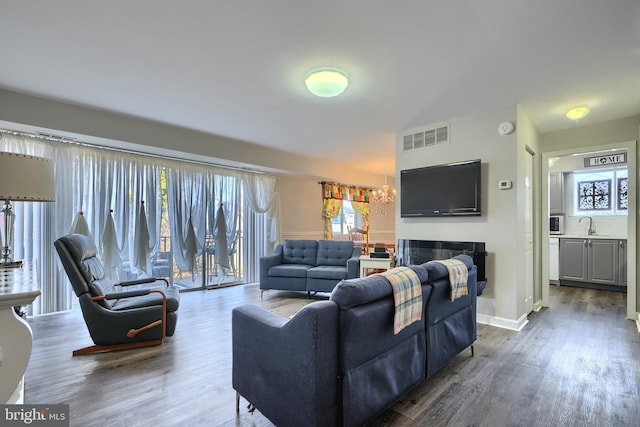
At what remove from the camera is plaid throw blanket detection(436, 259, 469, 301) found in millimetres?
2295

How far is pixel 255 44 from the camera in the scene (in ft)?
7.36

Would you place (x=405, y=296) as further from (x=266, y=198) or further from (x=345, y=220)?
(x=345, y=220)

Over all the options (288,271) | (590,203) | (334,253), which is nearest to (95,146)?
(288,271)

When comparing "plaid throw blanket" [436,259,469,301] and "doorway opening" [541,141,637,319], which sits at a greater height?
"doorway opening" [541,141,637,319]

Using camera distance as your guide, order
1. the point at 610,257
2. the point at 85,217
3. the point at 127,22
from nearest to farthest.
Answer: the point at 127,22 < the point at 85,217 < the point at 610,257

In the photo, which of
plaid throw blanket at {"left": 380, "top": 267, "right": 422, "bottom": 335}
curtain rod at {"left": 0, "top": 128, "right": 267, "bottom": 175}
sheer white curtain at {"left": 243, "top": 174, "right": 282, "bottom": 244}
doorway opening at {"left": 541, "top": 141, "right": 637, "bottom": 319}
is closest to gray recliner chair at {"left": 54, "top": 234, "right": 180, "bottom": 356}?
curtain rod at {"left": 0, "top": 128, "right": 267, "bottom": 175}

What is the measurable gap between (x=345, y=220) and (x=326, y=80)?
5.54m

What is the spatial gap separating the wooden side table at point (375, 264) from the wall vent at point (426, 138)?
1.63m

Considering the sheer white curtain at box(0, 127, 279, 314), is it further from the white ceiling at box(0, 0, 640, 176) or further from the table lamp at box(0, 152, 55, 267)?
the table lamp at box(0, 152, 55, 267)

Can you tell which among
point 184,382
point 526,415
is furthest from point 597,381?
point 184,382

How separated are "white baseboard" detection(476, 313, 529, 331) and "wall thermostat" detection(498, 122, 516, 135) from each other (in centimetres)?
215

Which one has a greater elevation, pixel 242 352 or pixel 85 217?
pixel 85 217

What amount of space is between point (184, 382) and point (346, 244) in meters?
3.39

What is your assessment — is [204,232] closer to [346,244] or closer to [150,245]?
[150,245]
